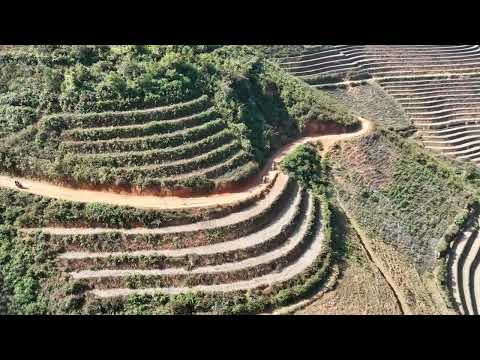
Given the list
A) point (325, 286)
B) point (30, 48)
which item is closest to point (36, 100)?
point (30, 48)

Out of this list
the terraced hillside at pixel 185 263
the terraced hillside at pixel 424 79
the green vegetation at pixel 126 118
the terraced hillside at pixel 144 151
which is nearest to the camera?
the terraced hillside at pixel 185 263

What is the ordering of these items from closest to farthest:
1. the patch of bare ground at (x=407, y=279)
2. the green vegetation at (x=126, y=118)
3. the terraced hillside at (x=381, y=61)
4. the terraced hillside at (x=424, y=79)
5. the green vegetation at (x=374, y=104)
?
1. the green vegetation at (x=126, y=118)
2. the patch of bare ground at (x=407, y=279)
3. the green vegetation at (x=374, y=104)
4. the terraced hillside at (x=424, y=79)
5. the terraced hillside at (x=381, y=61)

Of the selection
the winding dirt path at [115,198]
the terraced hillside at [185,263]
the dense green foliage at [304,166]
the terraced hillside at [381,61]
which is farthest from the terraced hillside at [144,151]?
the terraced hillside at [381,61]

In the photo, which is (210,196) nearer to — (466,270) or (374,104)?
(466,270)

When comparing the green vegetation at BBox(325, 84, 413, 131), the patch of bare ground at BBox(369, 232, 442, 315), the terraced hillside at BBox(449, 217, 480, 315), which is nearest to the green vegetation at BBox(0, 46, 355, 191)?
the patch of bare ground at BBox(369, 232, 442, 315)

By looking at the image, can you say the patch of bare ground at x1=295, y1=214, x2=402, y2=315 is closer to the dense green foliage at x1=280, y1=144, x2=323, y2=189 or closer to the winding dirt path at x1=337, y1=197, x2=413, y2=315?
the winding dirt path at x1=337, y1=197, x2=413, y2=315

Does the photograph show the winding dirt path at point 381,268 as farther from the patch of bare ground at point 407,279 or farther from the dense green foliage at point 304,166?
the dense green foliage at point 304,166

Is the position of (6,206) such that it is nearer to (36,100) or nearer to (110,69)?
(36,100)

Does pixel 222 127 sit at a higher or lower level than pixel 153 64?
lower
